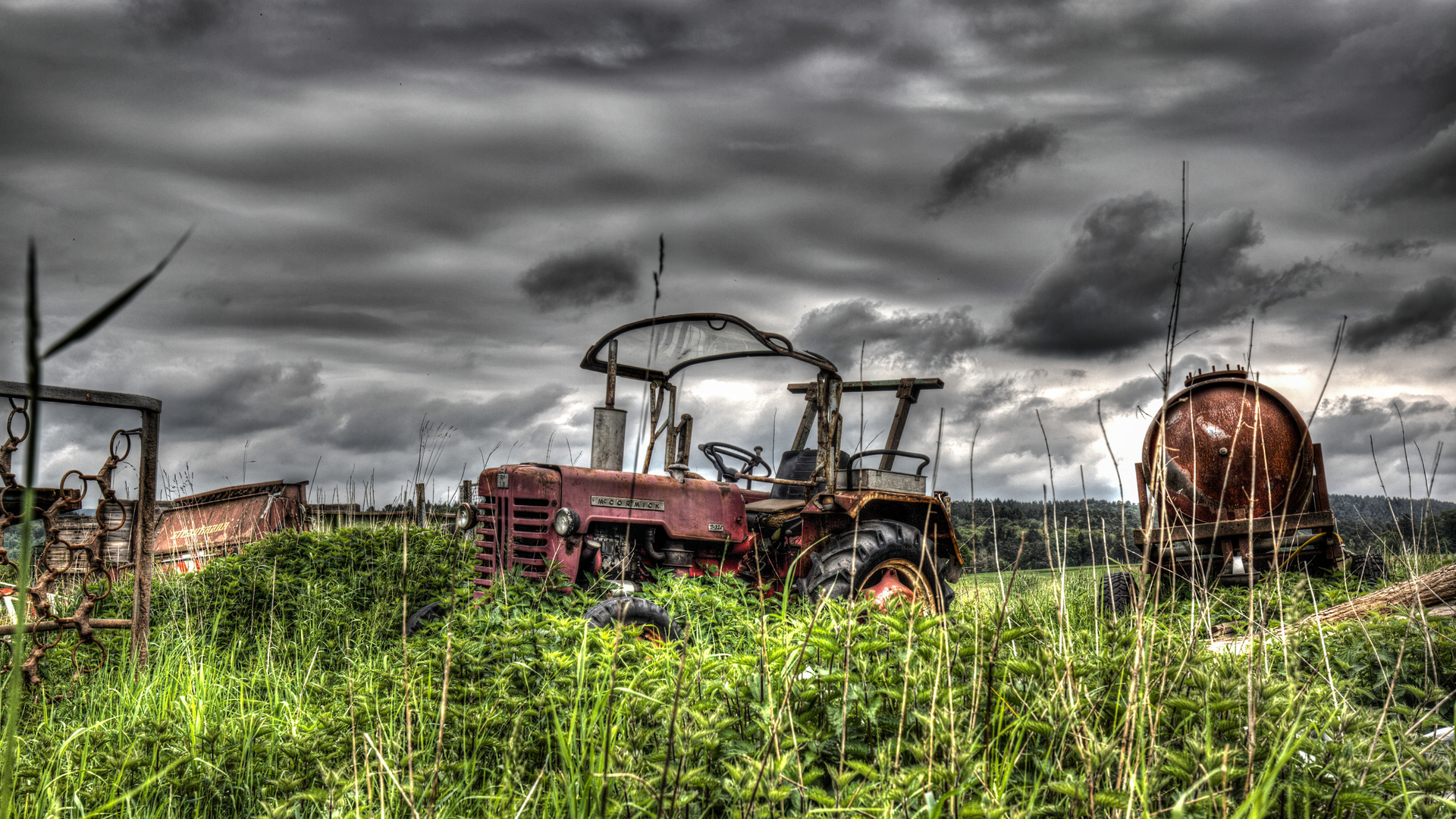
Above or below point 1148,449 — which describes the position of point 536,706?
below

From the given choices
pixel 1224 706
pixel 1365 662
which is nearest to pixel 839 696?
pixel 1224 706

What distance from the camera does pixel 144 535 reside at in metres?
4.48

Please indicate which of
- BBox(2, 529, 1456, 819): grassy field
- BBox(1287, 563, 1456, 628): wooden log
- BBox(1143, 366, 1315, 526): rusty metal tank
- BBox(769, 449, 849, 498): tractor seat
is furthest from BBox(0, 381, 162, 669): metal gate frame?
BBox(1143, 366, 1315, 526): rusty metal tank

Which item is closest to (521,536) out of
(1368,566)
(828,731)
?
(828,731)

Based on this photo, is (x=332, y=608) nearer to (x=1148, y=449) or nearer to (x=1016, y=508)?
(x=1148, y=449)

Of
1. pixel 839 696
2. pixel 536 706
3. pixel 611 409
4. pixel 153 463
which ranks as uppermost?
pixel 611 409

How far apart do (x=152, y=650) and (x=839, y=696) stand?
15.9ft

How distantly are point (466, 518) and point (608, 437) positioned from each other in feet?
3.26

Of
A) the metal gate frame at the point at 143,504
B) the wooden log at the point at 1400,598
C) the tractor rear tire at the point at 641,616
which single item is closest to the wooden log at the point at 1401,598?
the wooden log at the point at 1400,598

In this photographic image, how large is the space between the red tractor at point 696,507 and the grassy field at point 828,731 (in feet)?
3.67

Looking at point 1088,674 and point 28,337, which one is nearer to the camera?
point 28,337

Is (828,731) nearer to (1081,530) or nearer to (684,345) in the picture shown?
(1081,530)

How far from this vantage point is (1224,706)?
178 cm

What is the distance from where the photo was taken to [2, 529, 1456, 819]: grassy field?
1650 mm
